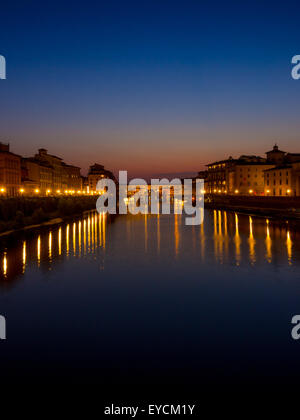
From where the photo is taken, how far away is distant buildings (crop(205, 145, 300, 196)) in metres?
98.6

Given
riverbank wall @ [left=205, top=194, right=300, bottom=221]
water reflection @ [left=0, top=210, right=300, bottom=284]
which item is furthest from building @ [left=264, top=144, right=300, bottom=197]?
water reflection @ [left=0, top=210, right=300, bottom=284]

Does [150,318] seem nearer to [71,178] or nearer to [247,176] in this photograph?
[247,176]

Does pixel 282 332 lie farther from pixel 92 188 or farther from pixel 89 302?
pixel 92 188

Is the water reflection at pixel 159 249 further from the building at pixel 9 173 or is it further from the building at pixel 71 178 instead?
the building at pixel 71 178

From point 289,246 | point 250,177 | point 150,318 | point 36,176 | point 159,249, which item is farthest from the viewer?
point 250,177

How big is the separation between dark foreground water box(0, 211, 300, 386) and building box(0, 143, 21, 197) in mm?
54822

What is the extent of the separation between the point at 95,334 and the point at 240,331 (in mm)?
3079

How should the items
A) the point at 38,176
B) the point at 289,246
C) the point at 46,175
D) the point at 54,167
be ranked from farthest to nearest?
the point at 54,167 < the point at 46,175 < the point at 38,176 < the point at 289,246

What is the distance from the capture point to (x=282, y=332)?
8.44 metres

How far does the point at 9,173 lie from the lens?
7219 centimetres

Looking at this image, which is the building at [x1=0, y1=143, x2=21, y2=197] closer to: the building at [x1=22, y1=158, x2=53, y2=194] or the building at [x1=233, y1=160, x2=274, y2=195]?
the building at [x1=22, y1=158, x2=53, y2=194]

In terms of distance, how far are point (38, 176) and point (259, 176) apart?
6869 centimetres

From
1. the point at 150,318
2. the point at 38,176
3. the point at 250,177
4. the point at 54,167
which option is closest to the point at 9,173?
the point at 38,176
